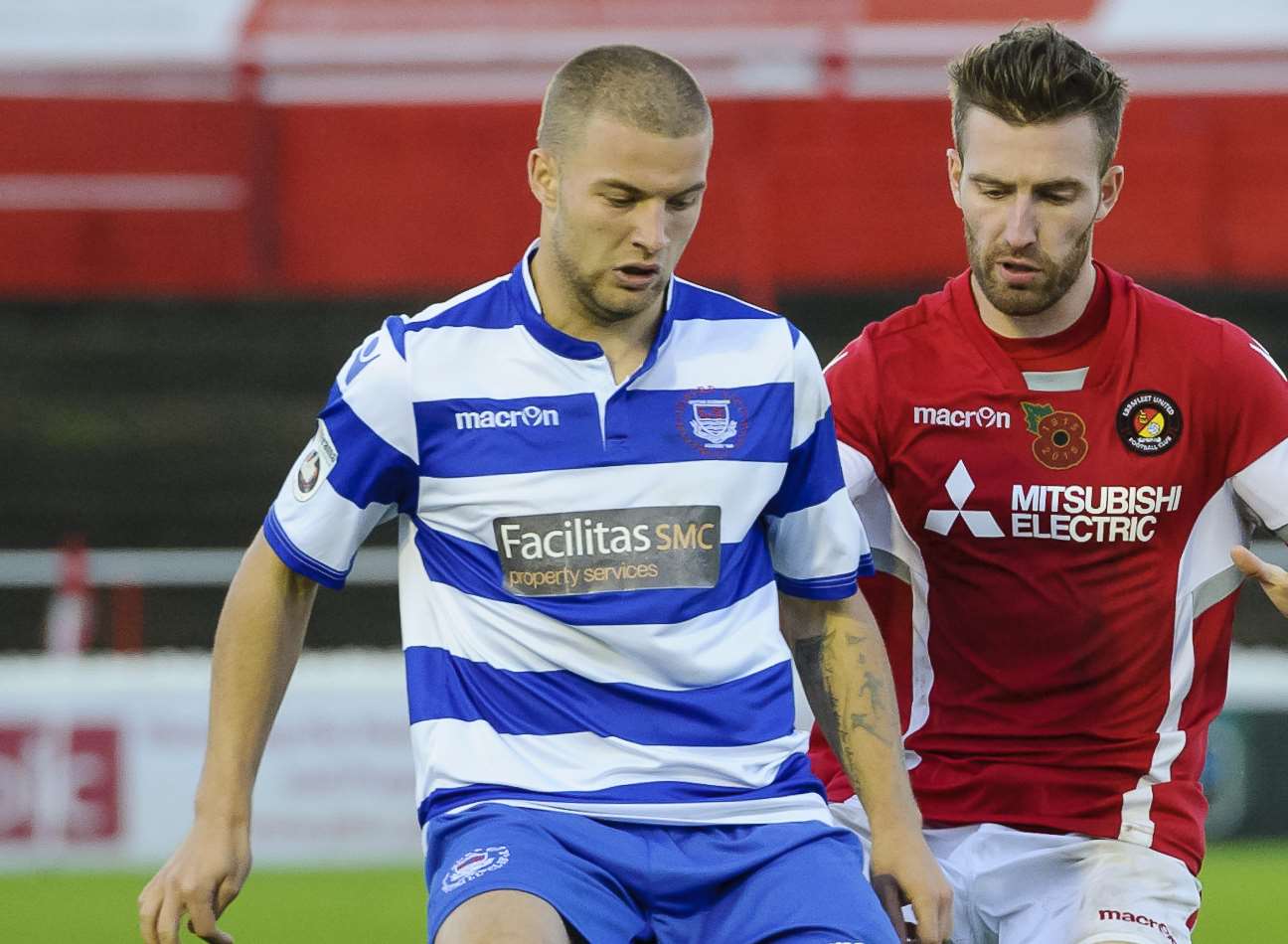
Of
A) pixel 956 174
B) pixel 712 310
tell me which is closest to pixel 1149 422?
pixel 956 174

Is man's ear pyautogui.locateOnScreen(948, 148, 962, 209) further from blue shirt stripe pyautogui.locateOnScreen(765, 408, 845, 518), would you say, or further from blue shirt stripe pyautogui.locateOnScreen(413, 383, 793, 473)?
blue shirt stripe pyautogui.locateOnScreen(413, 383, 793, 473)

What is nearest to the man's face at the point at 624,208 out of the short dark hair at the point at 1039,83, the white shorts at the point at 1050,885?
the short dark hair at the point at 1039,83

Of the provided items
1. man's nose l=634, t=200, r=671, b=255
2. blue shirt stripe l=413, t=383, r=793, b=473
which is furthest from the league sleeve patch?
man's nose l=634, t=200, r=671, b=255

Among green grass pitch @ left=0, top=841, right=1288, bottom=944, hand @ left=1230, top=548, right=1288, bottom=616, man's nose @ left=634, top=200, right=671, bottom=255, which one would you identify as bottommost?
green grass pitch @ left=0, top=841, right=1288, bottom=944

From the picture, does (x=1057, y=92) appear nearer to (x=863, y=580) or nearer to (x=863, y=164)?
(x=863, y=580)

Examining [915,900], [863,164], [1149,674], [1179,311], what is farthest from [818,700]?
[863,164]

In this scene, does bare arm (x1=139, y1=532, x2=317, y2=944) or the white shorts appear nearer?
bare arm (x1=139, y1=532, x2=317, y2=944)

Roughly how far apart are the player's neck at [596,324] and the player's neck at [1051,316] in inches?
31.1

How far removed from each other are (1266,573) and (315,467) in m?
1.48

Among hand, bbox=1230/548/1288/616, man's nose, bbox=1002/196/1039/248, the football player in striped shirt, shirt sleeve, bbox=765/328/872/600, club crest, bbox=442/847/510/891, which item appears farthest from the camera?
man's nose, bbox=1002/196/1039/248

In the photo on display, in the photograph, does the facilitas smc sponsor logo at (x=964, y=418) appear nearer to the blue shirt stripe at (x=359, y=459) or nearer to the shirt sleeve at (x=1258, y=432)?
the shirt sleeve at (x=1258, y=432)

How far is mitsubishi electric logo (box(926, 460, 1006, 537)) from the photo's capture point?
3.71m

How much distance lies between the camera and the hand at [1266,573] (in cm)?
335

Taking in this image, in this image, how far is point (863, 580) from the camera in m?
3.88
